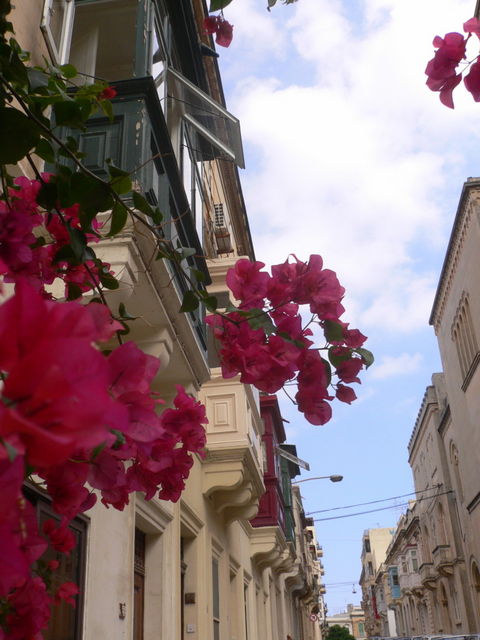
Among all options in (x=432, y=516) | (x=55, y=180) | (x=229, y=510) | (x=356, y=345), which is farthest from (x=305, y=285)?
(x=432, y=516)

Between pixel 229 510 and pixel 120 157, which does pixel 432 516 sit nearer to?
pixel 229 510

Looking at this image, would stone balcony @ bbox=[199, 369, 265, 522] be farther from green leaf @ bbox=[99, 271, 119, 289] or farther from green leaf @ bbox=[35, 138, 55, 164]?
green leaf @ bbox=[35, 138, 55, 164]

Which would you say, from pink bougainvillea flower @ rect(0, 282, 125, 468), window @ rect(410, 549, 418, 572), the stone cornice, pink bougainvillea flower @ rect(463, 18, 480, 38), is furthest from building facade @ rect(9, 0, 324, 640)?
window @ rect(410, 549, 418, 572)

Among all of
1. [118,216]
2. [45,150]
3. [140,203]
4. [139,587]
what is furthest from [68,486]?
[139,587]

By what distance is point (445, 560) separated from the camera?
35656 millimetres

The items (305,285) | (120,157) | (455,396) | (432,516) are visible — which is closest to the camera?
(305,285)

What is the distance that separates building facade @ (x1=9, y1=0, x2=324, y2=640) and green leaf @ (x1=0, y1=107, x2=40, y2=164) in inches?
13.0

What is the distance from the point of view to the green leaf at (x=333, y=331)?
1.92 metres

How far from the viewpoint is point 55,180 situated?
2.03 meters

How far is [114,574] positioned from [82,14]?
540cm

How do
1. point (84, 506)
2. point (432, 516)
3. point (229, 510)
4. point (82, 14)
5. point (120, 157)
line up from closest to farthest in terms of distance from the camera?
1. point (84, 506)
2. point (120, 157)
3. point (82, 14)
4. point (229, 510)
5. point (432, 516)

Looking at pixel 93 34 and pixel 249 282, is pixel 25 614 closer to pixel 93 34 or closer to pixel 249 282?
pixel 249 282

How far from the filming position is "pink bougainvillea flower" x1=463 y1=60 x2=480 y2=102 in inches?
81.6

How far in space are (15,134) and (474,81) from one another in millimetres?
1428
